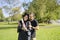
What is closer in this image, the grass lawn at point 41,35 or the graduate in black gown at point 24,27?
the graduate in black gown at point 24,27

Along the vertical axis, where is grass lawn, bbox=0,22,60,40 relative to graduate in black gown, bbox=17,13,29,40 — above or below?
below

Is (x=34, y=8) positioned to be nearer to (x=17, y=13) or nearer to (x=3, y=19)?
(x=17, y=13)

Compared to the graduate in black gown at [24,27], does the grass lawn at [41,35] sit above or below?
below

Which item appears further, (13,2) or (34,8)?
(13,2)

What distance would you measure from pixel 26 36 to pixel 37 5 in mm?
45073

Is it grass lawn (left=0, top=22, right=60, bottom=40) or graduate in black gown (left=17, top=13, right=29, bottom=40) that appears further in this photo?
grass lawn (left=0, top=22, right=60, bottom=40)

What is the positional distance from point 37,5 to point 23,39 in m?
45.1

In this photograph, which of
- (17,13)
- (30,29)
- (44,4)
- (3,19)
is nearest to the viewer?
(30,29)

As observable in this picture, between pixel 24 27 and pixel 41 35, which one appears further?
pixel 41 35

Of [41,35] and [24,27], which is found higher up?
[24,27]

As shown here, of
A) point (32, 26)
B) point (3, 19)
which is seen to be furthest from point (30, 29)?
point (3, 19)

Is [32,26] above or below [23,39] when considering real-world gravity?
above

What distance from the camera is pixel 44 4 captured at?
52188mm

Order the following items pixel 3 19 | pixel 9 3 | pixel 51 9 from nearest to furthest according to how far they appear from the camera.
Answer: pixel 51 9, pixel 9 3, pixel 3 19
